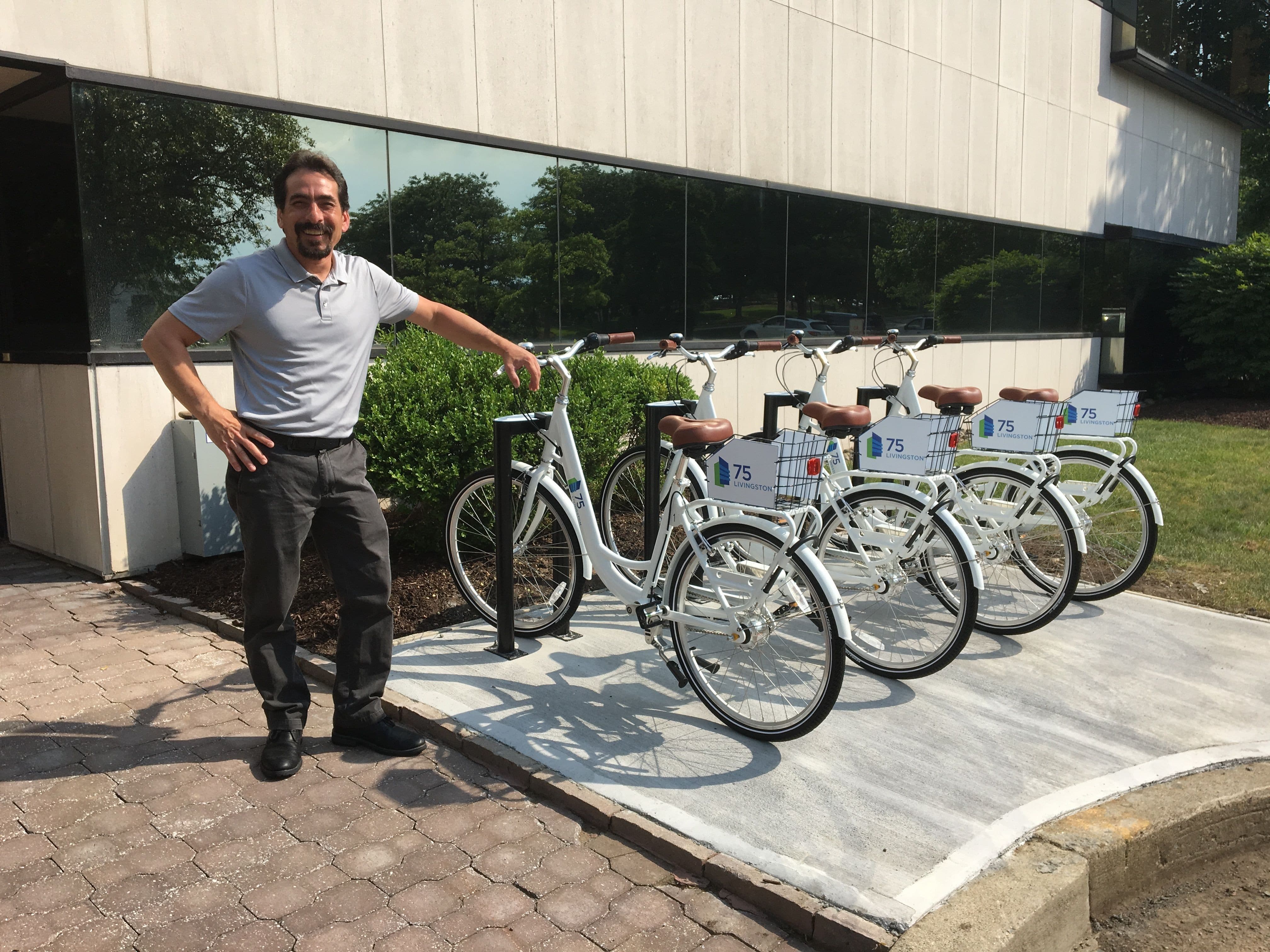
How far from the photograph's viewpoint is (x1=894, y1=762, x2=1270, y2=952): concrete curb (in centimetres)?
270

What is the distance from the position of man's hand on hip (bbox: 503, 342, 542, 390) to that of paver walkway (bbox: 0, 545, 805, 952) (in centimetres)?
155

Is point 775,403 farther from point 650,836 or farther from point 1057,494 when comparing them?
point 650,836

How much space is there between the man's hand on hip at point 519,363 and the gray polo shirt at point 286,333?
666 mm

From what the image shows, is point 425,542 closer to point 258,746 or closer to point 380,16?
point 258,746

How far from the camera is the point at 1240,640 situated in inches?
199

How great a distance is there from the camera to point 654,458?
5.00m

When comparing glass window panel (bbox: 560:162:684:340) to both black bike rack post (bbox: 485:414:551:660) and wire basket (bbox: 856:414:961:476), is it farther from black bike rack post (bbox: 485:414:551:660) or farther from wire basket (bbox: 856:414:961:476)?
wire basket (bbox: 856:414:961:476)

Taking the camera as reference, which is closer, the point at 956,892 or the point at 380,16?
the point at 956,892

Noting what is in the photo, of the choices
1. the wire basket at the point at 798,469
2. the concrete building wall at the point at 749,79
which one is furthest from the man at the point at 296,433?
the concrete building wall at the point at 749,79

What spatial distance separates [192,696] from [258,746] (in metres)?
0.67

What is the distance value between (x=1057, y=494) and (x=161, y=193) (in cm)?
545

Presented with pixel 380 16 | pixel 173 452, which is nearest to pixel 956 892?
pixel 173 452

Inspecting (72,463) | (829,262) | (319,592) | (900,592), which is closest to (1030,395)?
(900,592)

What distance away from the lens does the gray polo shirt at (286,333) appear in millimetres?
3436
